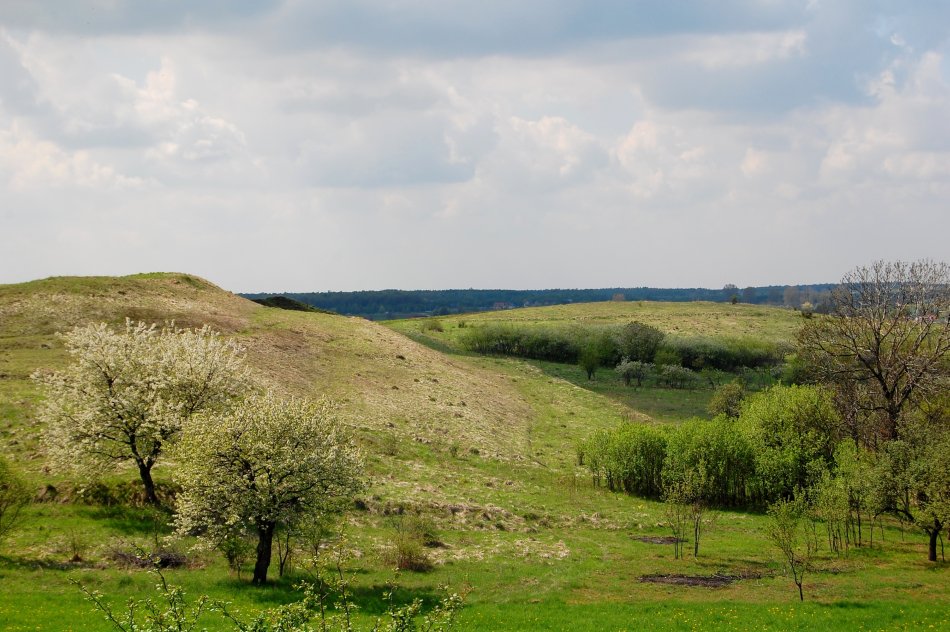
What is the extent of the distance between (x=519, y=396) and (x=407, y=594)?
6511 centimetres

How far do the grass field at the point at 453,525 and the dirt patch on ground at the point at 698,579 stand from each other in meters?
0.66

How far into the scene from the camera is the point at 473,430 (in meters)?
70.9

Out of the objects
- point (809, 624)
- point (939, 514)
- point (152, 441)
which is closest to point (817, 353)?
point (939, 514)

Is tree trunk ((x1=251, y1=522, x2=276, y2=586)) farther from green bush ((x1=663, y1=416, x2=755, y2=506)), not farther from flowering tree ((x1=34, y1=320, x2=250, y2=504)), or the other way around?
green bush ((x1=663, y1=416, x2=755, y2=506))

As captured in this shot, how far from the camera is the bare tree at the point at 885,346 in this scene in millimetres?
57250

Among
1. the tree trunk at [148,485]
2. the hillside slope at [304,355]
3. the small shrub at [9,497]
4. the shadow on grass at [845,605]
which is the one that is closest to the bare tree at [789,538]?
the shadow on grass at [845,605]

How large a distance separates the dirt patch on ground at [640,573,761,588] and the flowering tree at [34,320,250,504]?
28.7m

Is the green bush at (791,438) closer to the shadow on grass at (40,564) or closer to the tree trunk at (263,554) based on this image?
the tree trunk at (263,554)

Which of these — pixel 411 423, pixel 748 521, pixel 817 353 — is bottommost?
pixel 748 521

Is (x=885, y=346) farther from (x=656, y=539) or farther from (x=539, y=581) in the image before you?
(x=539, y=581)

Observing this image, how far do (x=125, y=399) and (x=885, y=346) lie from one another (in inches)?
2520

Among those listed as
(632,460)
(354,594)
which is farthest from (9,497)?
(632,460)

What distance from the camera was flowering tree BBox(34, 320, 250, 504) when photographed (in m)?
39.5

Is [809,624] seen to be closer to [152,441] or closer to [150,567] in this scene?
[150,567]
